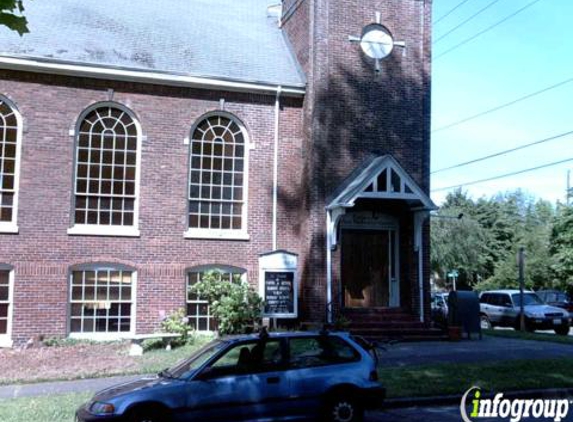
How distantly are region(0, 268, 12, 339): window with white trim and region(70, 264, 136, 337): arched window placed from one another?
4.75 feet

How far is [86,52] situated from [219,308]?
7549mm

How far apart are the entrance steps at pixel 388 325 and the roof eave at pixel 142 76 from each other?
638 centimetres

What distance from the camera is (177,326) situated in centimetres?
1716

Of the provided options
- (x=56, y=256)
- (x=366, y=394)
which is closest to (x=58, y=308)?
(x=56, y=256)

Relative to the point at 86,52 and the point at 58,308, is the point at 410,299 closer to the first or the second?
the point at 58,308

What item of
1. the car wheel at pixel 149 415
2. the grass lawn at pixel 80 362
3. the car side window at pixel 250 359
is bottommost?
the grass lawn at pixel 80 362

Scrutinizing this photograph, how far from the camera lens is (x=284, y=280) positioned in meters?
18.0

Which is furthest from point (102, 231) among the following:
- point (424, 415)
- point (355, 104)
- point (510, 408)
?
point (510, 408)

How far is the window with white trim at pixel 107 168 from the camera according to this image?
17.9 m

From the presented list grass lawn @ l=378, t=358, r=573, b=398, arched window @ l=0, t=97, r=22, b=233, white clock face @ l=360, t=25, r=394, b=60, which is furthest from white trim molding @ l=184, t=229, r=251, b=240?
grass lawn @ l=378, t=358, r=573, b=398

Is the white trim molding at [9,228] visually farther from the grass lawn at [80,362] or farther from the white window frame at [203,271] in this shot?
the white window frame at [203,271]

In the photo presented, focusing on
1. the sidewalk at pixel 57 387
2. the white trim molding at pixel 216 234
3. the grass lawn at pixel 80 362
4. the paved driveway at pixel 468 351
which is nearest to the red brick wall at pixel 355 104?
the white trim molding at pixel 216 234

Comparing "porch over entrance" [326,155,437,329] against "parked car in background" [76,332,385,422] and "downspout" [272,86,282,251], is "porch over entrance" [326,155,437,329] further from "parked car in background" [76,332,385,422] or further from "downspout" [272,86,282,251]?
"parked car in background" [76,332,385,422]

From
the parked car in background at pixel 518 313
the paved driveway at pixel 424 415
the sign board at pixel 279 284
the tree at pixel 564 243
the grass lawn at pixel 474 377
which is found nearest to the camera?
the paved driveway at pixel 424 415
